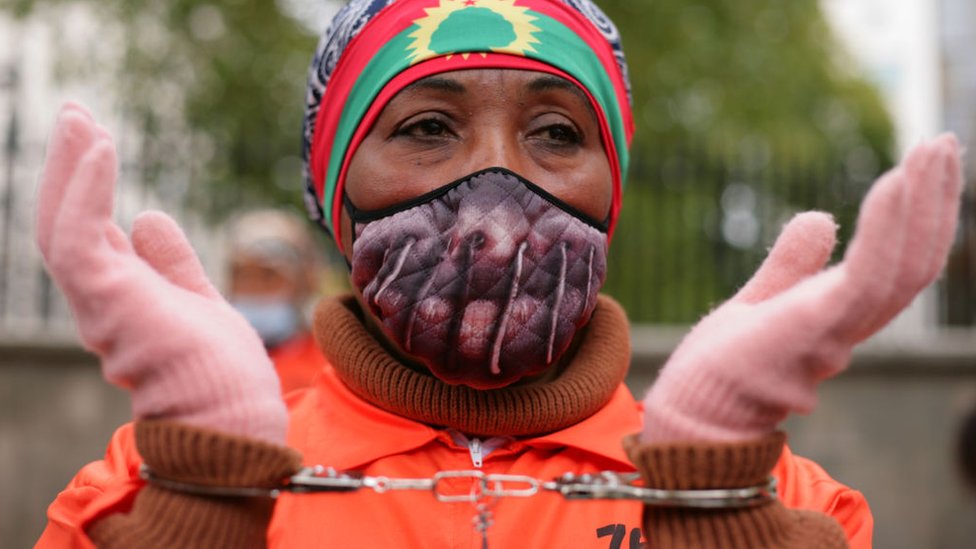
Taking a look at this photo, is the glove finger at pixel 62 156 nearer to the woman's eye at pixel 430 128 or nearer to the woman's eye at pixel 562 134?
the woman's eye at pixel 430 128

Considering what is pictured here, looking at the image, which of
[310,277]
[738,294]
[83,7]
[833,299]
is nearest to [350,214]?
[738,294]

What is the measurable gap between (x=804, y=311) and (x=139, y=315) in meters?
0.93

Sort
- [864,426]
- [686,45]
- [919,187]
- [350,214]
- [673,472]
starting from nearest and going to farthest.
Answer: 1. [919,187]
2. [673,472]
3. [350,214]
4. [864,426]
5. [686,45]

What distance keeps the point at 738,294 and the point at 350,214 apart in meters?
0.91

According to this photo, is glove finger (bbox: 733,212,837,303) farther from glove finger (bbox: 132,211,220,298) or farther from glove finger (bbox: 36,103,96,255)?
glove finger (bbox: 36,103,96,255)

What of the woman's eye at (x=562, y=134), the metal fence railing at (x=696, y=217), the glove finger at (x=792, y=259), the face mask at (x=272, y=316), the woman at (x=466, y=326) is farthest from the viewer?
the metal fence railing at (x=696, y=217)

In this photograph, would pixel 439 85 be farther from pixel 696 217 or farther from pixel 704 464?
pixel 696 217

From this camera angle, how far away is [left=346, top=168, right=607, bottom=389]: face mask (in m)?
1.80

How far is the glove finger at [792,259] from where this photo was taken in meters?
1.48

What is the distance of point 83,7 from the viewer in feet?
28.2

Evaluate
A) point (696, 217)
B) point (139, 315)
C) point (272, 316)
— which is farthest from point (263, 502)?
point (696, 217)

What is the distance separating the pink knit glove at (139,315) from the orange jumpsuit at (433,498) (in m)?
0.43

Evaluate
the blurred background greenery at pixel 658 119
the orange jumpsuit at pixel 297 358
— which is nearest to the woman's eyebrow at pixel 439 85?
the orange jumpsuit at pixel 297 358

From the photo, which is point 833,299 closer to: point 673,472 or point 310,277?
point 673,472
